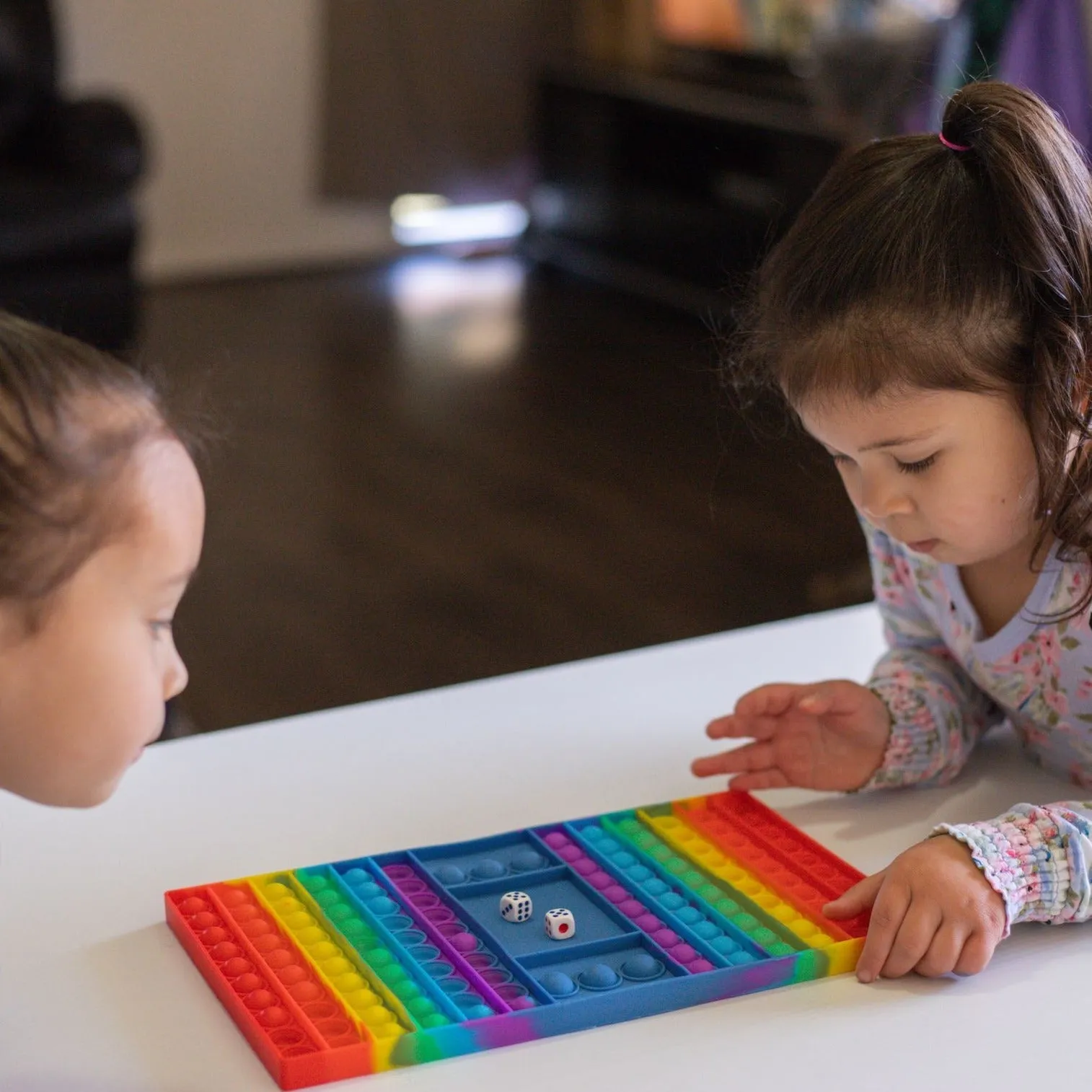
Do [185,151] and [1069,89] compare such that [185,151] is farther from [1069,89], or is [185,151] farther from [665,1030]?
[665,1030]

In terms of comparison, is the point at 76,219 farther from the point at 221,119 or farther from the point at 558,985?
the point at 558,985

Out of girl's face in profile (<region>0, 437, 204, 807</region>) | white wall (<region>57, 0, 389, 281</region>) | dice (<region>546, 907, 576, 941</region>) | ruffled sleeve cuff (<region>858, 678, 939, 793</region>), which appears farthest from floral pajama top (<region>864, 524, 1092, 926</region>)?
white wall (<region>57, 0, 389, 281</region>)

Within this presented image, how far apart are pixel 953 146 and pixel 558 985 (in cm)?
52

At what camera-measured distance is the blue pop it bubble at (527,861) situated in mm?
854

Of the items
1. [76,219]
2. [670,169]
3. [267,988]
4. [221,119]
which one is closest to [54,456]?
[267,988]

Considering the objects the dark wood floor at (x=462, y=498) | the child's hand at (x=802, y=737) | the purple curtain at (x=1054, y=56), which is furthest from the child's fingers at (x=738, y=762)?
the purple curtain at (x=1054, y=56)

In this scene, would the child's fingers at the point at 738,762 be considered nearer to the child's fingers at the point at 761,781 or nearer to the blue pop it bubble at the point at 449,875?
the child's fingers at the point at 761,781

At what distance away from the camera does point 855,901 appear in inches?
32.1

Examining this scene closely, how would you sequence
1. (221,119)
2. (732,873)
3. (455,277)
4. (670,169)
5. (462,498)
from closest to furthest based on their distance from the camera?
(732,873) → (462,498) → (670,169) → (221,119) → (455,277)

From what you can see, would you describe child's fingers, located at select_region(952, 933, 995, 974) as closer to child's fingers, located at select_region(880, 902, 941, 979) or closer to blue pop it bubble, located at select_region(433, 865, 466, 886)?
child's fingers, located at select_region(880, 902, 941, 979)

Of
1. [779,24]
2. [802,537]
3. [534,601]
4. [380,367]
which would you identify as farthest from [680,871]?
[779,24]

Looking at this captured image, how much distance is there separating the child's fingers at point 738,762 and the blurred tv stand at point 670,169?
299cm

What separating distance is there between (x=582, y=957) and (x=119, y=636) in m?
0.27

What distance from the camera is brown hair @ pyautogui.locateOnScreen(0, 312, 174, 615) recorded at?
644 mm
